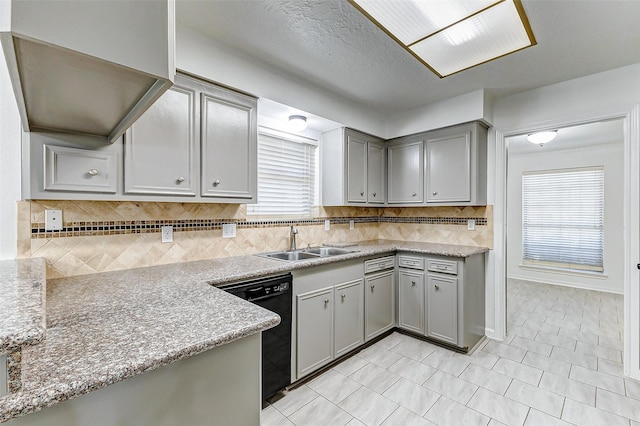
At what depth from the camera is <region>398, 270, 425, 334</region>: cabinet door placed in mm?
3023

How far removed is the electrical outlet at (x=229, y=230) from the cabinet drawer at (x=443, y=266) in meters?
1.93

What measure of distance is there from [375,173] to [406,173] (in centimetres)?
37

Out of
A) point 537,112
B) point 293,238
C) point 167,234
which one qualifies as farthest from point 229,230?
point 537,112

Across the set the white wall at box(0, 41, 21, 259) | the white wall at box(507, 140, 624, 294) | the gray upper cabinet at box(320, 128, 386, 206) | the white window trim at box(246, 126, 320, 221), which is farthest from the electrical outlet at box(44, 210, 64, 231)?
the white wall at box(507, 140, 624, 294)

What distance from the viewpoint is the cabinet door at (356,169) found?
127 inches

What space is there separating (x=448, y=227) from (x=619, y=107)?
1778 mm

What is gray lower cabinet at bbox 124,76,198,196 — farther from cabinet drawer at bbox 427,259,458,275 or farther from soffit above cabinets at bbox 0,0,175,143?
cabinet drawer at bbox 427,259,458,275

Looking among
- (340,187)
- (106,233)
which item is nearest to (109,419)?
(106,233)

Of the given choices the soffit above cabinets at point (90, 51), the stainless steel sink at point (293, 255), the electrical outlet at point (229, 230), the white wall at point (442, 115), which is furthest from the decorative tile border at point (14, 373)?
the white wall at point (442, 115)

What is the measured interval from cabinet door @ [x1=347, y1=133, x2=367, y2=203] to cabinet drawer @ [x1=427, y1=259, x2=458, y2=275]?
1.01 m

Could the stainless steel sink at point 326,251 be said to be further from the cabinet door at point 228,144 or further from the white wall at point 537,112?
the white wall at point 537,112

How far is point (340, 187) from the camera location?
10.3 feet

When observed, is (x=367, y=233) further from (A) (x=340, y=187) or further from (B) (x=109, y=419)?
(B) (x=109, y=419)

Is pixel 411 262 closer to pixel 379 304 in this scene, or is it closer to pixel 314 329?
pixel 379 304
